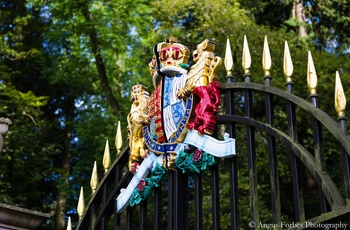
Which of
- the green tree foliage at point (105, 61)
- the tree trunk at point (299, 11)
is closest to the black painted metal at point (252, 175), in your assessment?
the green tree foliage at point (105, 61)

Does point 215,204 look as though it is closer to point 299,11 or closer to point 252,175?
point 252,175

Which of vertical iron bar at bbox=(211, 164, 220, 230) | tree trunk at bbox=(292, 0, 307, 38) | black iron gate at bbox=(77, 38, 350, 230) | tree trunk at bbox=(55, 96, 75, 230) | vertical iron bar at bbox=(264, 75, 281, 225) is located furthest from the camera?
tree trunk at bbox=(292, 0, 307, 38)

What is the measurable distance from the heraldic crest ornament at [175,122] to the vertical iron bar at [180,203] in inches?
5.2

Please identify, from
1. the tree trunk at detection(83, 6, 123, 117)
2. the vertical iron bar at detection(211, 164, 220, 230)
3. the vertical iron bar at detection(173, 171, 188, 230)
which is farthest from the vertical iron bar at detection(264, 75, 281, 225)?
the tree trunk at detection(83, 6, 123, 117)

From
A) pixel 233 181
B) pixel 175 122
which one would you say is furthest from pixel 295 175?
pixel 175 122

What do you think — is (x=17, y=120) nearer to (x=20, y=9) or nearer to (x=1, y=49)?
(x=1, y=49)

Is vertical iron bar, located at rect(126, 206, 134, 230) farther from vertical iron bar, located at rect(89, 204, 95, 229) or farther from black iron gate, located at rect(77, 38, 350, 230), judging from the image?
vertical iron bar, located at rect(89, 204, 95, 229)

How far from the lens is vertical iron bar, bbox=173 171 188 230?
18.5 feet

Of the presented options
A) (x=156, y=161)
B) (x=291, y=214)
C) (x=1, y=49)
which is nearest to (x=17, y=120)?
(x=1, y=49)

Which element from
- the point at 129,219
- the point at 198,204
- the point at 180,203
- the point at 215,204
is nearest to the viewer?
the point at 215,204

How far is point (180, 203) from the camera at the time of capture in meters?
5.69

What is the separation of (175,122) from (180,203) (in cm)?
73

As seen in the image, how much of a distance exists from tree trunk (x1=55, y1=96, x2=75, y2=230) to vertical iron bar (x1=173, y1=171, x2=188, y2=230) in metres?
10.3

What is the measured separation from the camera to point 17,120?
16.2 metres
